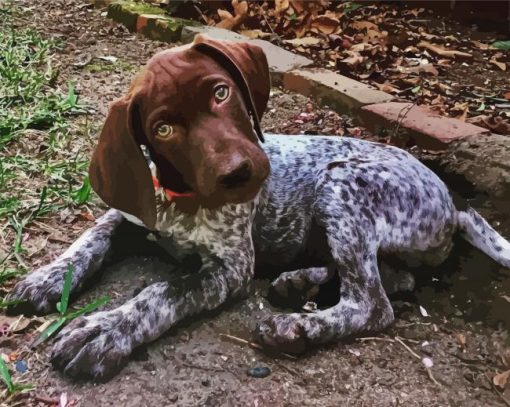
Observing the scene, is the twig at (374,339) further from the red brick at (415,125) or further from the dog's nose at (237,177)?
the red brick at (415,125)

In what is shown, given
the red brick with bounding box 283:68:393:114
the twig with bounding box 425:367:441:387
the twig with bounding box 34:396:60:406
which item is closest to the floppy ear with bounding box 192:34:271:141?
the twig with bounding box 425:367:441:387

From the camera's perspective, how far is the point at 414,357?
2.56 m

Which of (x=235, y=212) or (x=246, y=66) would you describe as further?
(x=235, y=212)

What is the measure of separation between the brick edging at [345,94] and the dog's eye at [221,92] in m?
1.83

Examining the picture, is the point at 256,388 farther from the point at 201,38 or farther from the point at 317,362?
the point at 201,38

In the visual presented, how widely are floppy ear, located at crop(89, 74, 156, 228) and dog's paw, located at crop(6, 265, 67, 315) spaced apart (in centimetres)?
47

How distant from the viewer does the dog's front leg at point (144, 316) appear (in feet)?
7.72

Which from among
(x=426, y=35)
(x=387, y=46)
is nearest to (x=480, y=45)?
(x=426, y=35)

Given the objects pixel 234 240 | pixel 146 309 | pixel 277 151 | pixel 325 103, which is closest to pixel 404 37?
pixel 325 103

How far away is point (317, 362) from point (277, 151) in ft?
3.03

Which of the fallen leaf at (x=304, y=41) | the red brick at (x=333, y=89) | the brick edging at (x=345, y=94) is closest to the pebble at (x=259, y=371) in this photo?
the brick edging at (x=345, y=94)

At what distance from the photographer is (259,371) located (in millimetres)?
2438

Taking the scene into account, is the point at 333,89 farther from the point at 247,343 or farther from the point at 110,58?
the point at 247,343

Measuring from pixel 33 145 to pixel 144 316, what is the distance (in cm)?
190
